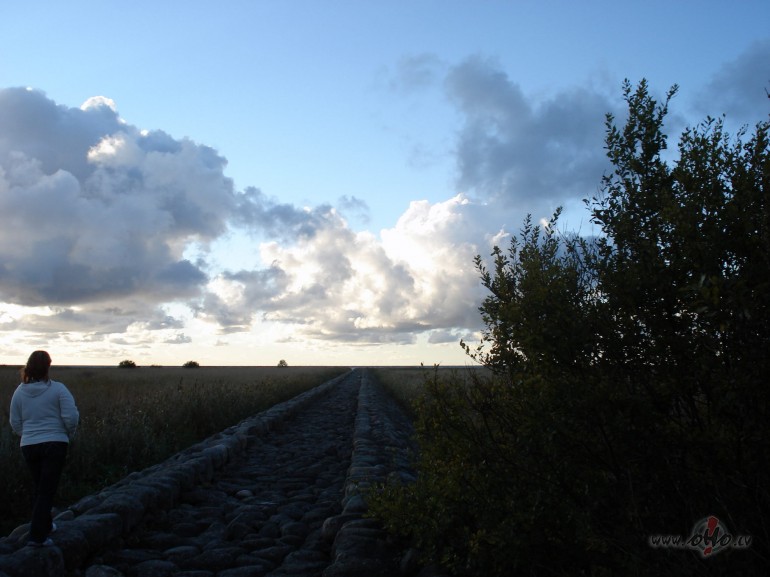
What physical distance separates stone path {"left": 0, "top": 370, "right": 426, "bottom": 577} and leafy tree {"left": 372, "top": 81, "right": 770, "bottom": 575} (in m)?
1.09

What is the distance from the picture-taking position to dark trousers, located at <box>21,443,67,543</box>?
4656 mm

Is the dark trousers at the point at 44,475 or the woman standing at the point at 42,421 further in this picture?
the woman standing at the point at 42,421

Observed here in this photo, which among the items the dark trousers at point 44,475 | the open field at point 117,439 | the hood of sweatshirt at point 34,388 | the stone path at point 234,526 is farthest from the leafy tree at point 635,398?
the open field at point 117,439

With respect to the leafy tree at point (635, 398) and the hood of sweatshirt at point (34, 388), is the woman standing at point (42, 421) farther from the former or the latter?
the leafy tree at point (635, 398)

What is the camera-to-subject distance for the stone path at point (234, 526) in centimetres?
455

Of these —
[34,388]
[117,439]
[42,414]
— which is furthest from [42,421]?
[117,439]

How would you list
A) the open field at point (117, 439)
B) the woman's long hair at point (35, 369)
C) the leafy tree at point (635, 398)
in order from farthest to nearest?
the open field at point (117, 439) → the woman's long hair at point (35, 369) → the leafy tree at point (635, 398)

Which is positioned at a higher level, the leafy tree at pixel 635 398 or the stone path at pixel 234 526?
the leafy tree at pixel 635 398

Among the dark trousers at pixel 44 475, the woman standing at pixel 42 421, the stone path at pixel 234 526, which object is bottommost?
the stone path at pixel 234 526

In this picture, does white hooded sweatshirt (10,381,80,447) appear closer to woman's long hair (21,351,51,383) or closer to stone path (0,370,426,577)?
woman's long hair (21,351,51,383)

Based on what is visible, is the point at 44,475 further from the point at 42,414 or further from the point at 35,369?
the point at 35,369

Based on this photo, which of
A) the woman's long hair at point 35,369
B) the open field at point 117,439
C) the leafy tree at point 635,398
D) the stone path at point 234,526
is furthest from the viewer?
the open field at point 117,439

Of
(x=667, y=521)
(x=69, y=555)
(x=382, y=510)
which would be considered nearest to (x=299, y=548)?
(x=382, y=510)

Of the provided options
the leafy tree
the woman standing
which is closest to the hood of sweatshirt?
the woman standing
